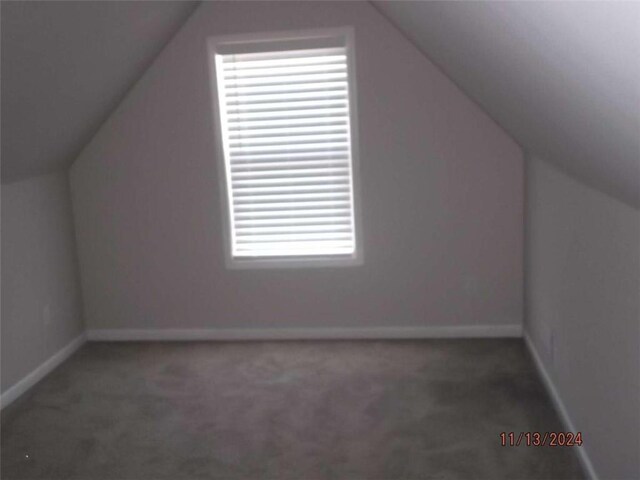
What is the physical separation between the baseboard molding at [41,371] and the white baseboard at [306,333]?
0.63ft

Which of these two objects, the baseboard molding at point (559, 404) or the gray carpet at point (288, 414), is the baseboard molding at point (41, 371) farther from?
the baseboard molding at point (559, 404)

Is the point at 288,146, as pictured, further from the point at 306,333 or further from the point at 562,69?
the point at 562,69

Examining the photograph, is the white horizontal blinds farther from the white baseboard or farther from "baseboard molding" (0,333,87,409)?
"baseboard molding" (0,333,87,409)

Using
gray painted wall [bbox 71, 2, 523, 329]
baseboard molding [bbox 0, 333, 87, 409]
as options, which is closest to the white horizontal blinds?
gray painted wall [bbox 71, 2, 523, 329]

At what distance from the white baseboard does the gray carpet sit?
3.4 inches

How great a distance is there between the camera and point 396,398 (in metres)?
3.57

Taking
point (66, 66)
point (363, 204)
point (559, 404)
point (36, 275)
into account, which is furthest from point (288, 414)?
point (66, 66)

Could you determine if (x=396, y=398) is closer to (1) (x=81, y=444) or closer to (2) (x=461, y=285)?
(2) (x=461, y=285)

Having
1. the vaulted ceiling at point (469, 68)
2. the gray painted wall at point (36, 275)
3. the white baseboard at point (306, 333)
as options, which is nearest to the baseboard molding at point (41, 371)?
the gray painted wall at point (36, 275)

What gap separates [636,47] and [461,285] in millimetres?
3355

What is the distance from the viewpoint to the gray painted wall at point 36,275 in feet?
12.5

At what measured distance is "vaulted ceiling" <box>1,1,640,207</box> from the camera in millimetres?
1293

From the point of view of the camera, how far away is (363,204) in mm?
4328

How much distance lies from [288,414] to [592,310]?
155 cm
